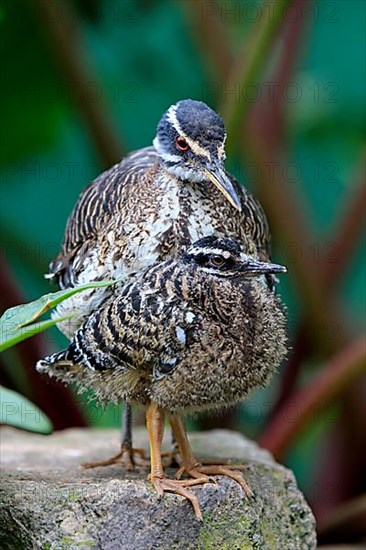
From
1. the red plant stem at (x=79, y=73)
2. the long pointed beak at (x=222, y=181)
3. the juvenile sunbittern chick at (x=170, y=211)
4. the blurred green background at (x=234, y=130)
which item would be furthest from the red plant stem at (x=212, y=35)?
the long pointed beak at (x=222, y=181)

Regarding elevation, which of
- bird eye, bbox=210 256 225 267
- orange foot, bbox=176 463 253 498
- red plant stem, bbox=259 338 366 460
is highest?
bird eye, bbox=210 256 225 267

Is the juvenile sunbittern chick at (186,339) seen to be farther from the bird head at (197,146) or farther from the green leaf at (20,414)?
the green leaf at (20,414)

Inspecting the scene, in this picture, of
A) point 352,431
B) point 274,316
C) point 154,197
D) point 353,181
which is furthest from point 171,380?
point 353,181

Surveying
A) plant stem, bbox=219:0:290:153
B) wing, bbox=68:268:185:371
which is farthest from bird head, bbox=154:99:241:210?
plant stem, bbox=219:0:290:153

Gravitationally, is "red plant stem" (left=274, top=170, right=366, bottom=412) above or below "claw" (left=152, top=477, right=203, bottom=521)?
below

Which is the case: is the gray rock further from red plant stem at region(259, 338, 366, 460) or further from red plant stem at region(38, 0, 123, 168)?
red plant stem at region(38, 0, 123, 168)

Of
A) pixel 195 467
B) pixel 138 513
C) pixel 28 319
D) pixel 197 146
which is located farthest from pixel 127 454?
pixel 28 319
